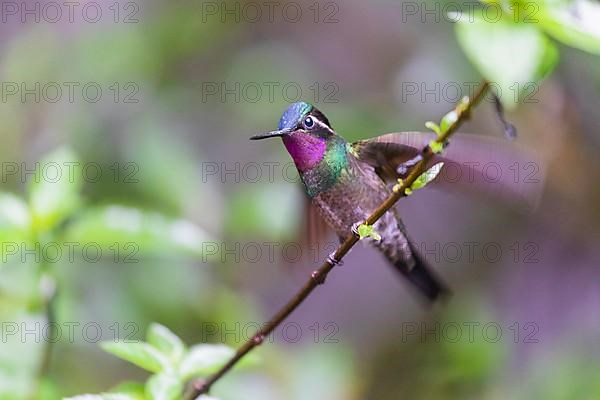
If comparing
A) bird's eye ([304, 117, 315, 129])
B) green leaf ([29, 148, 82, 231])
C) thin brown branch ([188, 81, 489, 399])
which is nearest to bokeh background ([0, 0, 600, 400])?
green leaf ([29, 148, 82, 231])

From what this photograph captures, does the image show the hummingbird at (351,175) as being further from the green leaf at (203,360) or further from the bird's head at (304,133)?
the green leaf at (203,360)

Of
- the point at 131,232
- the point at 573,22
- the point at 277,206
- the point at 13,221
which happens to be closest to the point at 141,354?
the point at 131,232

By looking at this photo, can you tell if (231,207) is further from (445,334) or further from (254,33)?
(254,33)

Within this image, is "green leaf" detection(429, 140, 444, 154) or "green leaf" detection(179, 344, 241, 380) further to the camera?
"green leaf" detection(179, 344, 241, 380)

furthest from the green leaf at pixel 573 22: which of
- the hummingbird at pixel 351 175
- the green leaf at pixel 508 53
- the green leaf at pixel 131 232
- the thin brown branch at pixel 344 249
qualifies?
the green leaf at pixel 131 232

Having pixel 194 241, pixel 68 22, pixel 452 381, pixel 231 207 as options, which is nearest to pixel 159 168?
pixel 231 207

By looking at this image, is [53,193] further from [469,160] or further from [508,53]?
[508,53]

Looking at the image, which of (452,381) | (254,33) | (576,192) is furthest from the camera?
(254,33)

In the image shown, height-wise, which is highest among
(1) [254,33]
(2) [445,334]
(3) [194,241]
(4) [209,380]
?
(1) [254,33]

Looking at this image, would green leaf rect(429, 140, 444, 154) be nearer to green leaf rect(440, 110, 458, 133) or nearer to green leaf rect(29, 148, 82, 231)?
green leaf rect(440, 110, 458, 133)
